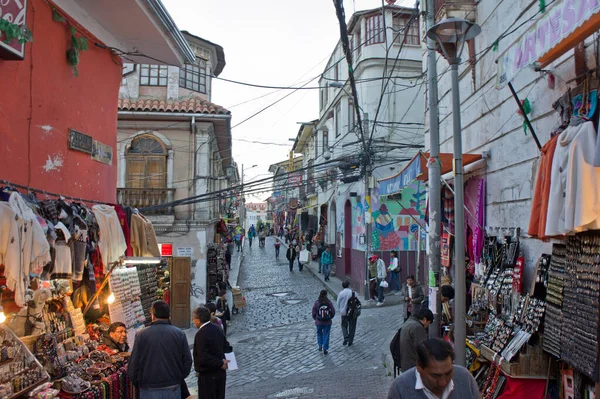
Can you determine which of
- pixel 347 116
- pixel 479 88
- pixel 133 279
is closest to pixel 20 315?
pixel 133 279

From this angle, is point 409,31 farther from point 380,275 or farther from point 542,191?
point 542,191

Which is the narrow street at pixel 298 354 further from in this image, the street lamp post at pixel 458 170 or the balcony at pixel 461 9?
the balcony at pixel 461 9

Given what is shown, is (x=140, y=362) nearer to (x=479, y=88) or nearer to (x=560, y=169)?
(x=560, y=169)

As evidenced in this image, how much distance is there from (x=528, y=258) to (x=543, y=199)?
1.85 metres

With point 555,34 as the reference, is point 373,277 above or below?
below

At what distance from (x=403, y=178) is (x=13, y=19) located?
6.32 metres

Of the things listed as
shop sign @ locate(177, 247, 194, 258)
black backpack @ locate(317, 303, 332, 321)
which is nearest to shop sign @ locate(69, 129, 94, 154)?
black backpack @ locate(317, 303, 332, 321)

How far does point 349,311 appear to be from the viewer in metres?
12.2

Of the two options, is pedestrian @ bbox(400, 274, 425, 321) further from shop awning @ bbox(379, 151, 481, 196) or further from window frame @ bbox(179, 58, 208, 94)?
window frame @ bbox(179, 58, 208, 94)

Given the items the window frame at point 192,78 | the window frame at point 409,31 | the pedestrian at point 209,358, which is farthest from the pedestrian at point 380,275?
the pedestrian at point 209,358

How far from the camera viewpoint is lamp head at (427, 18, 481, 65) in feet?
19.6

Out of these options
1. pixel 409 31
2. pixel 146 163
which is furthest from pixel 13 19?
pixel 409 31

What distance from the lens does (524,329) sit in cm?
578

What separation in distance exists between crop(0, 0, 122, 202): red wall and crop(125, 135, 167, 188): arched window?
377 inches
